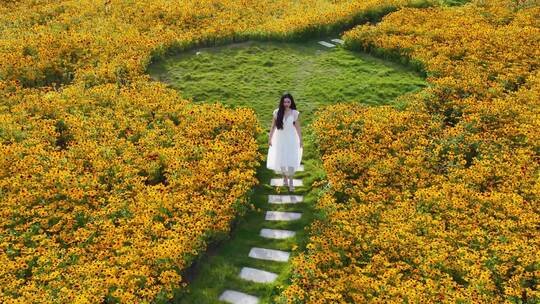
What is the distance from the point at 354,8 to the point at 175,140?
14.0 m

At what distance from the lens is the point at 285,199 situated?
12352mm

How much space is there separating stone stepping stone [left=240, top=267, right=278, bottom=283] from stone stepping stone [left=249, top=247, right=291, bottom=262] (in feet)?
1.31

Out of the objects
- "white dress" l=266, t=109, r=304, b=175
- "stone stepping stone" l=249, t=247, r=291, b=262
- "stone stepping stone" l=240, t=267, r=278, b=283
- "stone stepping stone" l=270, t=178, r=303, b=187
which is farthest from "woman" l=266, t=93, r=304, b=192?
"stone stepping stone" l=240, t=267, r=278, b=283

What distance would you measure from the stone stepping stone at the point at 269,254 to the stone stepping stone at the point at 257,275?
400 mm

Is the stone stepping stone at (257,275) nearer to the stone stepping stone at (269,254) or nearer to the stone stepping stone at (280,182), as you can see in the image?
the stone stepping stone at (269,254)

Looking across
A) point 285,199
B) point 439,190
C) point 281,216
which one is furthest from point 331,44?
point 281,216

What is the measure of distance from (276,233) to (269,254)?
687 mm

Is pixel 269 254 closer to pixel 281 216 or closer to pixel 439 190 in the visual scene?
pixel 281 216

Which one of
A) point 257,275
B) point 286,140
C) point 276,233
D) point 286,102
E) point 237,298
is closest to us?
point 237,298

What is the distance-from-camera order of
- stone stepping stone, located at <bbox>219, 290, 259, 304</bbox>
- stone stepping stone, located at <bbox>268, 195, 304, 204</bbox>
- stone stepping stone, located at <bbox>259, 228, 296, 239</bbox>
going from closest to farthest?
1. stone stepping stone, located at <bbox>219, 290, 259, 304</bbox>
2. stone stepping stone, located at <bbox>259, 228, 296, 239</bbox>
3. stone stepping stone, located at <bbox>268, 195, 304, 204</bbox>

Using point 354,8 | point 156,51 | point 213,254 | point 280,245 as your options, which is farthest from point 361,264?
point 354,8

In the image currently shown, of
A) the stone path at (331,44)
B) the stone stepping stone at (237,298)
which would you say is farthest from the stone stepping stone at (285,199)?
the stone path at (331,44)

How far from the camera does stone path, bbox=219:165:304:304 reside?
9734 mm

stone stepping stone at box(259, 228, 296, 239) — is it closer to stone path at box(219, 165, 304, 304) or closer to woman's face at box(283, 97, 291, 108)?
stone path at box(219, 165, 304, 304)
